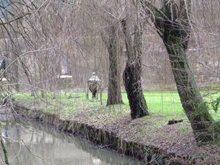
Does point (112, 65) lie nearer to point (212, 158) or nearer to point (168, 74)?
point (168, 74)

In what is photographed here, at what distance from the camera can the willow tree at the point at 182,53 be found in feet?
21.1

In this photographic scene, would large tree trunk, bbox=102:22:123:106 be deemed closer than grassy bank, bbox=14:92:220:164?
No

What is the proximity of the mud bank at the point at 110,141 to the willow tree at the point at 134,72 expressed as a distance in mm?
1078

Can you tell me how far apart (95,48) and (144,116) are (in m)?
2.61

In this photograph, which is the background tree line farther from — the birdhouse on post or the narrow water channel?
the birdhouse on post

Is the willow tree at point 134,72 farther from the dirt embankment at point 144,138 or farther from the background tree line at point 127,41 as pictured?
the dirt embankment at point 144,138

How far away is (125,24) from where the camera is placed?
7609 mm

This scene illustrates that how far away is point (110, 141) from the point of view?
31.4 ft

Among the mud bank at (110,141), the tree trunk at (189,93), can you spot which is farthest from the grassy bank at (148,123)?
the tree trunk at (189,93)

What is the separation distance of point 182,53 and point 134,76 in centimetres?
248

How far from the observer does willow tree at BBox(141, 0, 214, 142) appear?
6.43m

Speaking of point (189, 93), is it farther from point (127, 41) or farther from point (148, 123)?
point (148, 123)

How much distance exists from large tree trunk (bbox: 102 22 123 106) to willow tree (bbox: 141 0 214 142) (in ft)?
4.15

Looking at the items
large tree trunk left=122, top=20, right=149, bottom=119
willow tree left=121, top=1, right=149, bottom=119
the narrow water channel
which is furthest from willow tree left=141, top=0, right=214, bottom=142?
the narrow water channel
